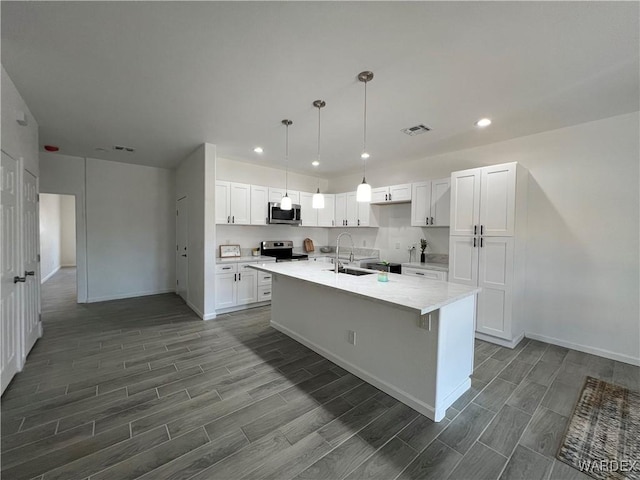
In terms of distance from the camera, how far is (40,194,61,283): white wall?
23.7ft

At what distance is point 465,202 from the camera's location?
144 inches

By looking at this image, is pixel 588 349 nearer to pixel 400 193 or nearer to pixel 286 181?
pixel 400 193

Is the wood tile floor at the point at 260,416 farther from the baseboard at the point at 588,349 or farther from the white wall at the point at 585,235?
the white wall at the point at 585,235

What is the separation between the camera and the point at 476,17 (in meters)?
1.64

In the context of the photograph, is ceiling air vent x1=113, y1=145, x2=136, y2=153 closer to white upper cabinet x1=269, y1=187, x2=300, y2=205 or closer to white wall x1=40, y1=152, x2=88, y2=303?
white wall x1=40, y1=152, x2=88, y2=303

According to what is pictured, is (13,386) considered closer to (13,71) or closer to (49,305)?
(13,71)

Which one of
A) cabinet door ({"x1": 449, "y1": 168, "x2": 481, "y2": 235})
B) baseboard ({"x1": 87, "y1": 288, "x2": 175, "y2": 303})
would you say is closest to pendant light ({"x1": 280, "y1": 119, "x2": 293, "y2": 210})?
cabinet door ({"x1": 449, "y1": 168, "x2": 481, "y2": 235})

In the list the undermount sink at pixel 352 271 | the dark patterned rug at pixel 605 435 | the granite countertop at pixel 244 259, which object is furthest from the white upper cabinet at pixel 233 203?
the dark patterned rug at pixel 605 435

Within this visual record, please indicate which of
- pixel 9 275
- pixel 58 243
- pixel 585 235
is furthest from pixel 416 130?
pixel 58 243

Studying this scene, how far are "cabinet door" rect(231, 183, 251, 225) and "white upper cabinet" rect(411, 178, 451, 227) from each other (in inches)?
115

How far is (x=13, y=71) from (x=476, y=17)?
3567 mm

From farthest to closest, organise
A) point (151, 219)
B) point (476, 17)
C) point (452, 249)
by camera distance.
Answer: point (151, 219) < point (452, 249) < point (476, 17)

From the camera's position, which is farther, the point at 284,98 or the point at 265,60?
the point at 284,98

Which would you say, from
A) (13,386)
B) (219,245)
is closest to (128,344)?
(13,386)
